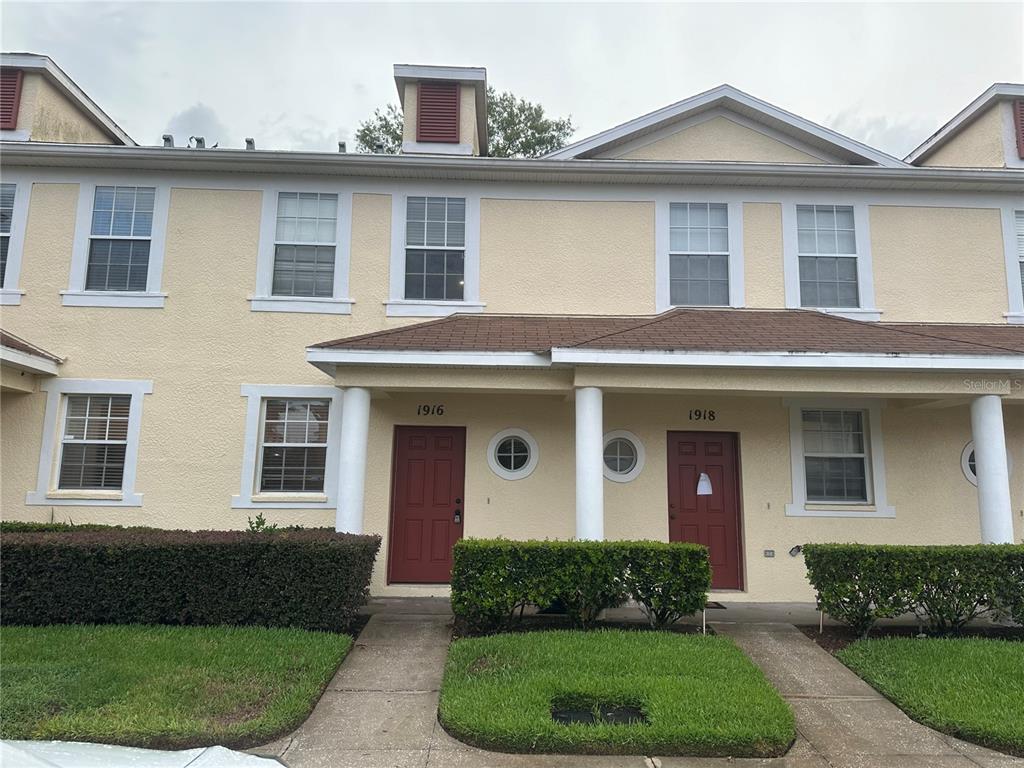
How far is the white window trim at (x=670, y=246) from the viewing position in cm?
932

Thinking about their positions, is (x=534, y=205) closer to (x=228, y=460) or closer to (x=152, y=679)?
(x=228, y=460)

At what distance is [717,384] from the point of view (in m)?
7.66

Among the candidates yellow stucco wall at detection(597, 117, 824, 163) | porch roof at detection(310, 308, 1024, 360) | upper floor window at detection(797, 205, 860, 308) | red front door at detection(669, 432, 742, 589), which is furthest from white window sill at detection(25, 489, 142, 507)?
upper floor window at detection(797, 205, 860, 308)

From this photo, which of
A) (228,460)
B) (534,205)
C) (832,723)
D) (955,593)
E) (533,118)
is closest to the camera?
(832,723)

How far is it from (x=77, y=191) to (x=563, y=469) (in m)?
8.03

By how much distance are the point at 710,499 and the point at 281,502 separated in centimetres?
591

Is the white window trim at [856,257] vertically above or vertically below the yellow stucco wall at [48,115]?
below

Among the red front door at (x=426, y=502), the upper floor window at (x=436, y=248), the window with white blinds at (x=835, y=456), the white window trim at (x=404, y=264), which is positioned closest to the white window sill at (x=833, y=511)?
the window with white blinds at (x=835, y=456)

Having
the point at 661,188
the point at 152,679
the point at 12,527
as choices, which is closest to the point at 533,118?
the point at 661,188

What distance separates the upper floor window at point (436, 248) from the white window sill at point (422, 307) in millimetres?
145

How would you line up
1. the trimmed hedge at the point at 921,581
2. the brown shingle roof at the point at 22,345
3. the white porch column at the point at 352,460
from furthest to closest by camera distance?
the brown shingle roof at the point at 22,345
the white porch column at the point at 352,460
the trimmed hedge at the point at 921,581

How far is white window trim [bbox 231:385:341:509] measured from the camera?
858cm

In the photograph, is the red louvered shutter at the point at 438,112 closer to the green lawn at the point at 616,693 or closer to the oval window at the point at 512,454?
the oval window at the point at 512,454

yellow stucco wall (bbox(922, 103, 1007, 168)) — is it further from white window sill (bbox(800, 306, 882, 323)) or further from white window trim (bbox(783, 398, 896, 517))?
white window trim (bbox(783, 398, 896, 517))
